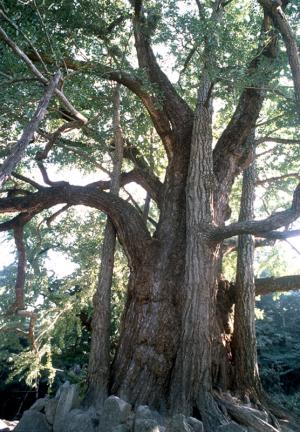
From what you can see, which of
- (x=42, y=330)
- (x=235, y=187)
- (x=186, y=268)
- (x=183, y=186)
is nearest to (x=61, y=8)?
(x=183, y=186)

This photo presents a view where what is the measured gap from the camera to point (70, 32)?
5.44m

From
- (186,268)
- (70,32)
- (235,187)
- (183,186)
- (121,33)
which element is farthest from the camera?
(235,187)

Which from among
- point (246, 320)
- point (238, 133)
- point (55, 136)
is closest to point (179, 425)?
point (246, 320)

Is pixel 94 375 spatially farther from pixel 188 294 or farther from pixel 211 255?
pixel 211 255

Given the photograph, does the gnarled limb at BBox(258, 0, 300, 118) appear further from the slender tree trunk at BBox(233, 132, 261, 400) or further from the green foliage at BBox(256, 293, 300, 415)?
the green foliage at BBox(256, 293, 300, 415)

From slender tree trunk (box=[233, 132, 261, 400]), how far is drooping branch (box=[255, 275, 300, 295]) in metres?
0.64

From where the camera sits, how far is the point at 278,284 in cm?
628

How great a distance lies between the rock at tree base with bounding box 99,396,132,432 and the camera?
3400 millimetres

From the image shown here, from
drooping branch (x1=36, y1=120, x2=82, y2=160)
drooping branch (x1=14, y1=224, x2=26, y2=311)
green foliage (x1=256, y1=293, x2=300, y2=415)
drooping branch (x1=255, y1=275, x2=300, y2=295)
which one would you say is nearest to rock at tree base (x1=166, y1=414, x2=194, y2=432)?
drooping branch (x1=14, y1=224, x2=26, y2=311)

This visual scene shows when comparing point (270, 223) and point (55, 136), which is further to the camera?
point (55, 136)

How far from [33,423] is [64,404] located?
0.34 meters

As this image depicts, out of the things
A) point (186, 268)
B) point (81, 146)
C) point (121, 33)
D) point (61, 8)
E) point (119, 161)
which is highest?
point (121, 33)

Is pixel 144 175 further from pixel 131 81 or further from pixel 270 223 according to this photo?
pixel 270 223

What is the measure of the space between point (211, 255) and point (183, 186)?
1.48 meters
